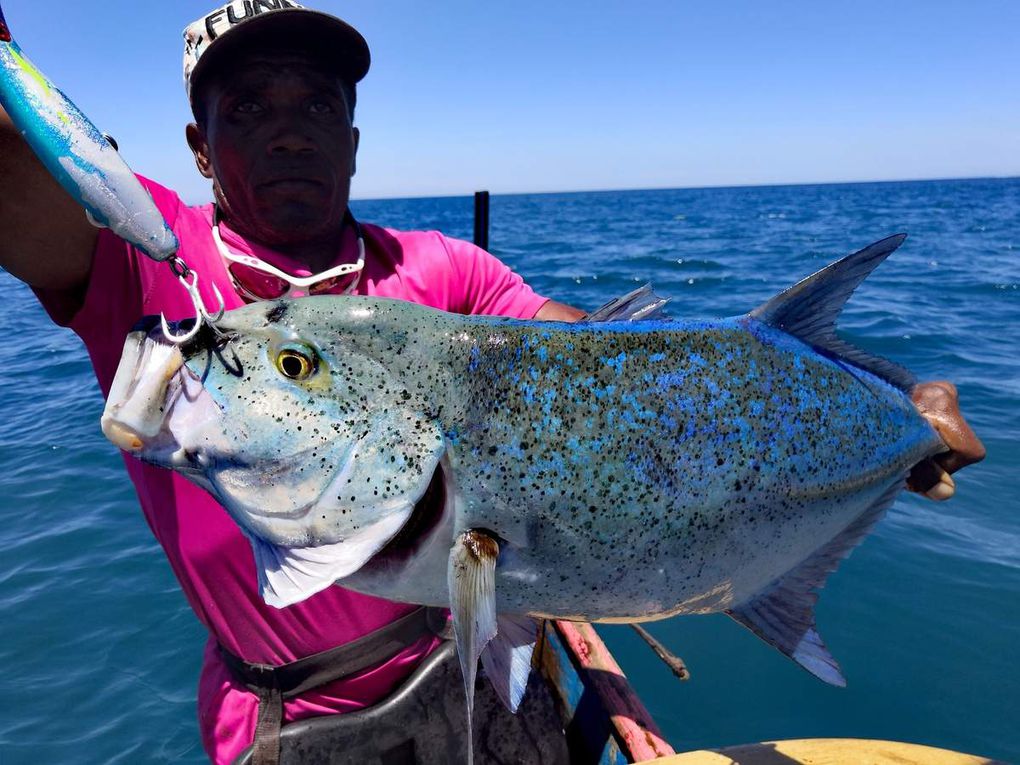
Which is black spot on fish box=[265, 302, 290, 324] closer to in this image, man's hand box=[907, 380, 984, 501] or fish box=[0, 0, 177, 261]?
fish box=[0, 0, 177, 261]

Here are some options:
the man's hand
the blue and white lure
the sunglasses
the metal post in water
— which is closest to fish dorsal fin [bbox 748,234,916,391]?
the man's hand

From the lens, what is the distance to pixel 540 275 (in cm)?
2320

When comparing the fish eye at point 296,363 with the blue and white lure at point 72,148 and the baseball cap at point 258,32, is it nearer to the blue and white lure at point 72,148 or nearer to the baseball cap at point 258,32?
the blue and white lure at point 72,148

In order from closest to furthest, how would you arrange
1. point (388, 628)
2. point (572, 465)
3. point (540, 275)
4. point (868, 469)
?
point (572, 465)
point (868, 469)
point (388, 628)
point (540, 275)

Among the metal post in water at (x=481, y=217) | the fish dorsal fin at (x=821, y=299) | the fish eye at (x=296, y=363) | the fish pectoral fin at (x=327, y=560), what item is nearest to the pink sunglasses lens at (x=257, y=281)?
the fish eye at (x=296, y=363)

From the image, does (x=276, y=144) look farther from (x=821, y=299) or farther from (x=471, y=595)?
(x=821, y=299)

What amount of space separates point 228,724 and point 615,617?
1.70 metres

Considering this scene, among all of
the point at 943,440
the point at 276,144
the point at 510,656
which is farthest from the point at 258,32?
the point at 943,440

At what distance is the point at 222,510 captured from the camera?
2109 millimetres

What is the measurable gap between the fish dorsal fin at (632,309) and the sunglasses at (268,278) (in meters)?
1.01

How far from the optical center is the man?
209cm

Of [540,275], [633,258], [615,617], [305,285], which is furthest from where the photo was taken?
[633,258]

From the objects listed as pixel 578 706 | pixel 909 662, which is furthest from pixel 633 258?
pixel 578 706

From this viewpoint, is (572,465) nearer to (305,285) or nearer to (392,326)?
(392,326)
